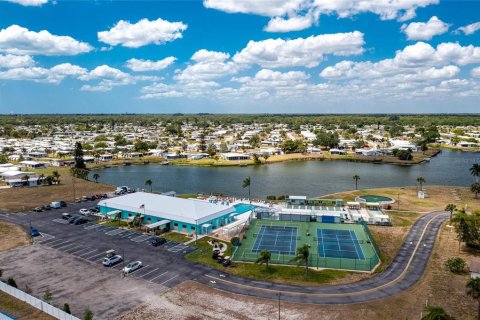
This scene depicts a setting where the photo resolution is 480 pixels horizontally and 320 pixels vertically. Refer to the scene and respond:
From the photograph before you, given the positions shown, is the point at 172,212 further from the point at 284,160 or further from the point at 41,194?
the point at 284,160

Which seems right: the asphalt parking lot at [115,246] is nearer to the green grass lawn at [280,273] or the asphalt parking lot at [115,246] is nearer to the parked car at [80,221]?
the parked car at [80,221]

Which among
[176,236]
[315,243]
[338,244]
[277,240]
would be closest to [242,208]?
[277,240]

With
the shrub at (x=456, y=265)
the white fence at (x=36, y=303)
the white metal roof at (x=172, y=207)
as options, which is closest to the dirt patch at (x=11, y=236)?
the white metal roof at (x=172, y=207)

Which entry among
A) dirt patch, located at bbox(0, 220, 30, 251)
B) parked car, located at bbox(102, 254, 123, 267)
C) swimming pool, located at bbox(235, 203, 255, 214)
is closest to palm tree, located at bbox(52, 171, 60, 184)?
dirt patch, located at bbox(0, 220, 30, 251)

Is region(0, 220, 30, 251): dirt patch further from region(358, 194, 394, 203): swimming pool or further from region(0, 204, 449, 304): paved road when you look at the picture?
region(358, 194, 394, 203): swimming pool

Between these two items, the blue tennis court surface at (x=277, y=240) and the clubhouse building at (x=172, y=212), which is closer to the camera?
the blue tennis court surface at (x=277, y=240)
